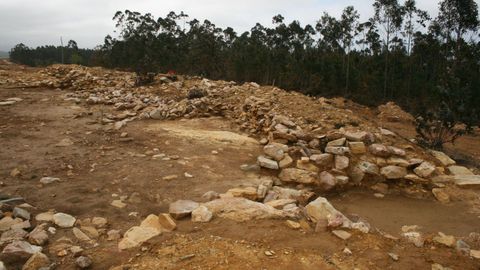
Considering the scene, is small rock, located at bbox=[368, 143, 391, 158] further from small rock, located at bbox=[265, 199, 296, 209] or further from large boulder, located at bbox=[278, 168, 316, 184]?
small rock, located at bbox=[265, 199, 296, 209]

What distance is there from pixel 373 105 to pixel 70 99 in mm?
14789

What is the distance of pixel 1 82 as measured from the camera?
13914 mm

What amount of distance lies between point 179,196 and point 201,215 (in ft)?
3.34

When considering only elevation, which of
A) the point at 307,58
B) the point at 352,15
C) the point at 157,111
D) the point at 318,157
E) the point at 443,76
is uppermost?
the point at 352,15

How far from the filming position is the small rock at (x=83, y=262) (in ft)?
10.4

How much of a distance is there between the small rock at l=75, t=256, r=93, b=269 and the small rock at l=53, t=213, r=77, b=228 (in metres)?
0.77

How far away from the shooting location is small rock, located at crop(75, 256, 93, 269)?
3176 mm

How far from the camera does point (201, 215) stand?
4051mm

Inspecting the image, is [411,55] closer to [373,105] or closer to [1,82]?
[373,105]

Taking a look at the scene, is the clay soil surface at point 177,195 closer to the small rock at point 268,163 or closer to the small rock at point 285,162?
the small rock at point 268,163

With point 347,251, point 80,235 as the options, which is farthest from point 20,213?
point 347,251

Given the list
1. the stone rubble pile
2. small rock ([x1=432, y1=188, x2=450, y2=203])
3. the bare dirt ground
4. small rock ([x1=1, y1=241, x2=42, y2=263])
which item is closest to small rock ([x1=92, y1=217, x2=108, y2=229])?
the stone rubble pile

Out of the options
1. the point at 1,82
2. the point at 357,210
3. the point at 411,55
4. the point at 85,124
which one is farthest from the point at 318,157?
the point at 411,55

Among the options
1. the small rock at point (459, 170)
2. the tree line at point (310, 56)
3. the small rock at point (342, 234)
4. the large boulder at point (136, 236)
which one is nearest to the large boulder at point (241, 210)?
the small rock at point (342, 234)
